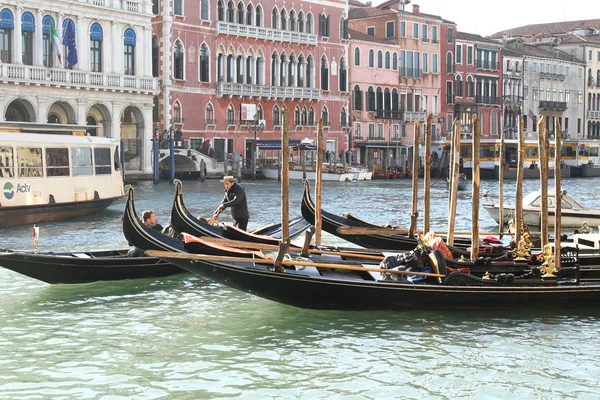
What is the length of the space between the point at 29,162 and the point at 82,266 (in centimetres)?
678


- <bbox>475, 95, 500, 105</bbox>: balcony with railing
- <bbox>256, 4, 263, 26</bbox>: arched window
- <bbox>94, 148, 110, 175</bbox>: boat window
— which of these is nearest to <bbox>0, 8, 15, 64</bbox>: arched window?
<bbox>94, 148, 110, 175</bbox>: boat window

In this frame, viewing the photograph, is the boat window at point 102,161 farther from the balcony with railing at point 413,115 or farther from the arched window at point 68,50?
the balcony with railing at point 413,115

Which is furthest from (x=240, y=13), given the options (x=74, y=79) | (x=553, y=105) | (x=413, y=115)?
(x=553, y=105)

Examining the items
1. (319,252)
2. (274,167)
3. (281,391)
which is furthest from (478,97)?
(281,391)

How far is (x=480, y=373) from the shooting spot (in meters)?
6.62

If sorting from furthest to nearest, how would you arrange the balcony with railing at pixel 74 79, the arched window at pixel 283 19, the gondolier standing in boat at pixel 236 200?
the arched window at pixel 283 19, the balcony with railing at pixel 74 79, the gondolier standing in boat at pixel 236 200

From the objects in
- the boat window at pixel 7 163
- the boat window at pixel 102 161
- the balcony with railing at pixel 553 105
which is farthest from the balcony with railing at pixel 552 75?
the boat window at pixel 7 163

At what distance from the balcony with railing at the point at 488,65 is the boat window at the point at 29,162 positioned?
32117mm

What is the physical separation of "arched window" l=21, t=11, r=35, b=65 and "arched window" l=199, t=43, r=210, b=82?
7.32 m

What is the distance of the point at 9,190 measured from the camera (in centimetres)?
1508

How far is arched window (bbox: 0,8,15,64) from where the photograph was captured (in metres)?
25.4

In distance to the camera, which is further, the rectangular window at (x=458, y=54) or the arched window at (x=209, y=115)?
the rectangular window at (x=458, y=54)

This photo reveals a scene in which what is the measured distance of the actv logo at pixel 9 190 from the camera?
15016 millimetres

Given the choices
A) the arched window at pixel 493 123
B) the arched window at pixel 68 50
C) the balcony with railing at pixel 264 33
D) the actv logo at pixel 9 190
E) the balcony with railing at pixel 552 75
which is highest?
the balcony with railing at pixel 264 33
